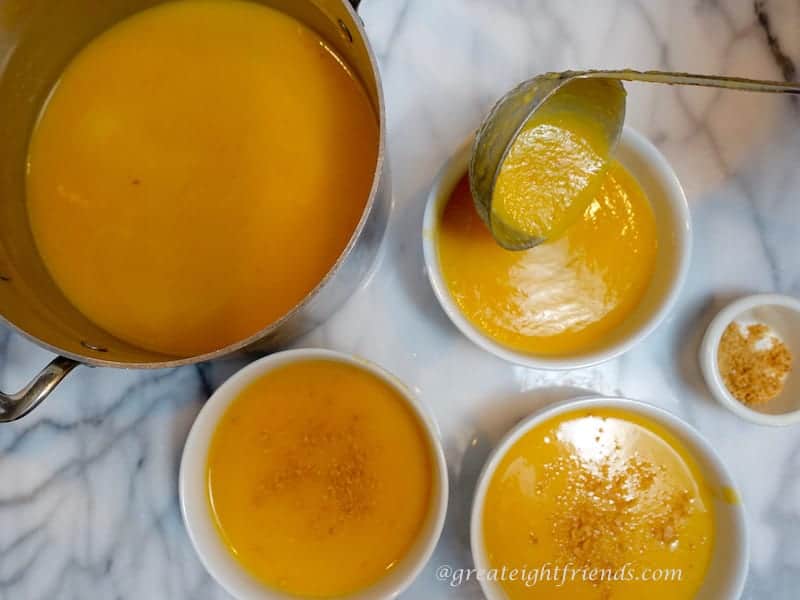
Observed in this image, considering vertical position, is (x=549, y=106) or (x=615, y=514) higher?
(x=549, y=106)

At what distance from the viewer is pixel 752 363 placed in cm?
110

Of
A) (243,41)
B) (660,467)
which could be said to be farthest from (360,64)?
(660,467)

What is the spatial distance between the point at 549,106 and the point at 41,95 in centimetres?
70

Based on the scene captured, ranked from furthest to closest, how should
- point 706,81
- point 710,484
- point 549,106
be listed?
point 710,484
point 549,106
point 706,81

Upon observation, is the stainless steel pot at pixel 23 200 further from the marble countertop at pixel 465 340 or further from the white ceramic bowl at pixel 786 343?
the white ceramic bowl at pixel 786 343

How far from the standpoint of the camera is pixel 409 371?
1.12 meters

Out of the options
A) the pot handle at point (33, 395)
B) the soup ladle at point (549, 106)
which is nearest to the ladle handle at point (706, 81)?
the soup ladle at point (549, 106)

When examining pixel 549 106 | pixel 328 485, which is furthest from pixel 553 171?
pixel 328 485

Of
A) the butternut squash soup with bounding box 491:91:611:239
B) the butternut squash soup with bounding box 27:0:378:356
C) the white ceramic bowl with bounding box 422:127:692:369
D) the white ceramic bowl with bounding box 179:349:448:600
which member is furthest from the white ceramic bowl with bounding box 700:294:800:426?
the butternut squash soup with bounding box 27:0:378:356

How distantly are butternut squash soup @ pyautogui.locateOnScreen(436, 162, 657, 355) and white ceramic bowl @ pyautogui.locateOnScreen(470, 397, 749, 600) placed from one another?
3.7 inches

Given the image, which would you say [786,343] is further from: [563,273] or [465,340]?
[465,340]

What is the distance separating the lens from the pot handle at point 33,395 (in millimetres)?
885

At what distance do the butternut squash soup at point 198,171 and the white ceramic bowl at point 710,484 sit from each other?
0.34 m

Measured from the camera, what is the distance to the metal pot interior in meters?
0.96
